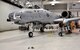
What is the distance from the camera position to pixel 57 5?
74.9 ft

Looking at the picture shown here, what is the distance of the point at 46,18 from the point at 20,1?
844cm

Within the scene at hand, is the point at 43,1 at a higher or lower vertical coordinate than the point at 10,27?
higher

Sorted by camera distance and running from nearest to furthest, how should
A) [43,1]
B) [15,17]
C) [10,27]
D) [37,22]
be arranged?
[15,17] < [37,22] < [10,27] < [43,1]

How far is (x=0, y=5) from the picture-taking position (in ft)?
43.5

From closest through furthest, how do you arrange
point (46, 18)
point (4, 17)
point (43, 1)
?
point (46, 18)
point (4, 17)
point (43, 1)

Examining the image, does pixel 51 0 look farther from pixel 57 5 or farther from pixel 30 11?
pixel 30 11

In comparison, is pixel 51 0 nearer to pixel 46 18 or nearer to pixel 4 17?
pixel 4 17

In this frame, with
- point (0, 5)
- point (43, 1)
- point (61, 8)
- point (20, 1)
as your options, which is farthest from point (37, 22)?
point (61, 8)

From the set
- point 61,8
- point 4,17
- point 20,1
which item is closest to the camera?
point 4,17

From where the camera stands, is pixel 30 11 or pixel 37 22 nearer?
pixel 30 11

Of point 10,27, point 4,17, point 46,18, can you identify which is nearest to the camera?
point 46,18

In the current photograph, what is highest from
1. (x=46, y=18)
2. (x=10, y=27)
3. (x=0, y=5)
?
(x=0, y=5)

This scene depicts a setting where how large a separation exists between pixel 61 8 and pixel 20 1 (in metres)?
7.68

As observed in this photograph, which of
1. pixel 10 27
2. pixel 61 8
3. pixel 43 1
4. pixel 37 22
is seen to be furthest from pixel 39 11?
pixel 61 8
